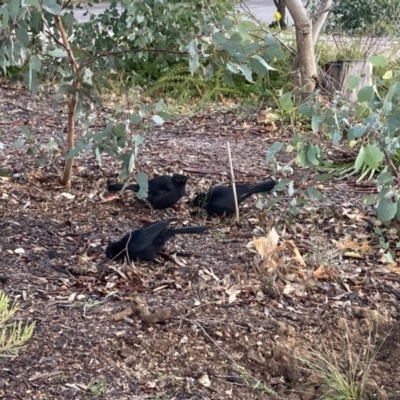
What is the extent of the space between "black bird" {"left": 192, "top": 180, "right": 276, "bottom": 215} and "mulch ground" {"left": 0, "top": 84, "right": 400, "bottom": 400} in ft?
0.25

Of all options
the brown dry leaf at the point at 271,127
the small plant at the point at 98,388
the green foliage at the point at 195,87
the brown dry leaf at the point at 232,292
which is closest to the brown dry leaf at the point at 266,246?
the brown dry leaf at the point at 232,292

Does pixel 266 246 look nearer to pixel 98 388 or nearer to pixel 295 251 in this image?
pixel 295 251

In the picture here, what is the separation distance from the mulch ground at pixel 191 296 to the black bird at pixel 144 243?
0.24ft

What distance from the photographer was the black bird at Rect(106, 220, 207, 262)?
10.8 feet

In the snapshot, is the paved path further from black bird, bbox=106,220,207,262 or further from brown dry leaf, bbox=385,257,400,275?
brown dry leaf, bbox=385,257,400,275

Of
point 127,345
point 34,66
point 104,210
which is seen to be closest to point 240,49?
point 34,66

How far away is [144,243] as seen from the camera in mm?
3281

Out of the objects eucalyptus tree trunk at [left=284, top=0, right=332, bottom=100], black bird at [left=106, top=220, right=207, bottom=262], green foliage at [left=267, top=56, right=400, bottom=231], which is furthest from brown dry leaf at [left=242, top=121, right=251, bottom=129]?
green foliage at [left=267, top=56, right=400, bottom=231]

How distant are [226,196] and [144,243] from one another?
82cm

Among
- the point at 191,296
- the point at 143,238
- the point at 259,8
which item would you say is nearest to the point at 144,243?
the point at 143,238

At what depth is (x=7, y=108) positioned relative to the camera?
6422 mm

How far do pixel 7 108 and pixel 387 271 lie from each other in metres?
4.14

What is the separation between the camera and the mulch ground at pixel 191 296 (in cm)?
251

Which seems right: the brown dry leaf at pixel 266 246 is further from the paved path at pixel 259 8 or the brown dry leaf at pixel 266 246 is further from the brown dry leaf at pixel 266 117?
the paved path at pixel 259 8
